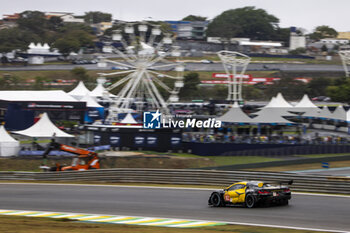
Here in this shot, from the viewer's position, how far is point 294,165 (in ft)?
90.8

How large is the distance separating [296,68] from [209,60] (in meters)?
19.2

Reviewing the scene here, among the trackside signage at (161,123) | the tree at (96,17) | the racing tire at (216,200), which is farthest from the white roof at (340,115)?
the tree at (96,17)

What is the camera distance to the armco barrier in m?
16.5

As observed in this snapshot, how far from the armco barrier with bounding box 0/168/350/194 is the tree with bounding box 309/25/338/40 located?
5630 inches

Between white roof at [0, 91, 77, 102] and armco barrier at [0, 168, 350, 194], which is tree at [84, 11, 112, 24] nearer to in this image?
white roof at [0, 91, 77, 102]

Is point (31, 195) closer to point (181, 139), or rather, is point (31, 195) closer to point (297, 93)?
point (181, 139)

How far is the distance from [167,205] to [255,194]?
2.79 m

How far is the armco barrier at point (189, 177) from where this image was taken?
16.5m

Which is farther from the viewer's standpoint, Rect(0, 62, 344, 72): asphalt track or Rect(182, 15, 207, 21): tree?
Rect(182, 15, 207, 21): tree

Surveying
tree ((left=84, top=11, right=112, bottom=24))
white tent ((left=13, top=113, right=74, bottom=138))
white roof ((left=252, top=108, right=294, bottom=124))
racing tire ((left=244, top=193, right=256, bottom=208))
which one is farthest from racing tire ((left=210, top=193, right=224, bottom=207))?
tree ((left=84, top=11, right=112, bottom=24))

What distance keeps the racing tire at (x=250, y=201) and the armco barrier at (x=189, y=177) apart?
3.48 metres

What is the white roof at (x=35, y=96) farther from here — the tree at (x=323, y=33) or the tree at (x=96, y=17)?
the tree at (x=96, y=17)

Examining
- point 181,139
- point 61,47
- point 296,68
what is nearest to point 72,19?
point 61,47

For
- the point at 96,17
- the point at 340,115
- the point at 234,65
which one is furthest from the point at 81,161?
the point at 96,17
